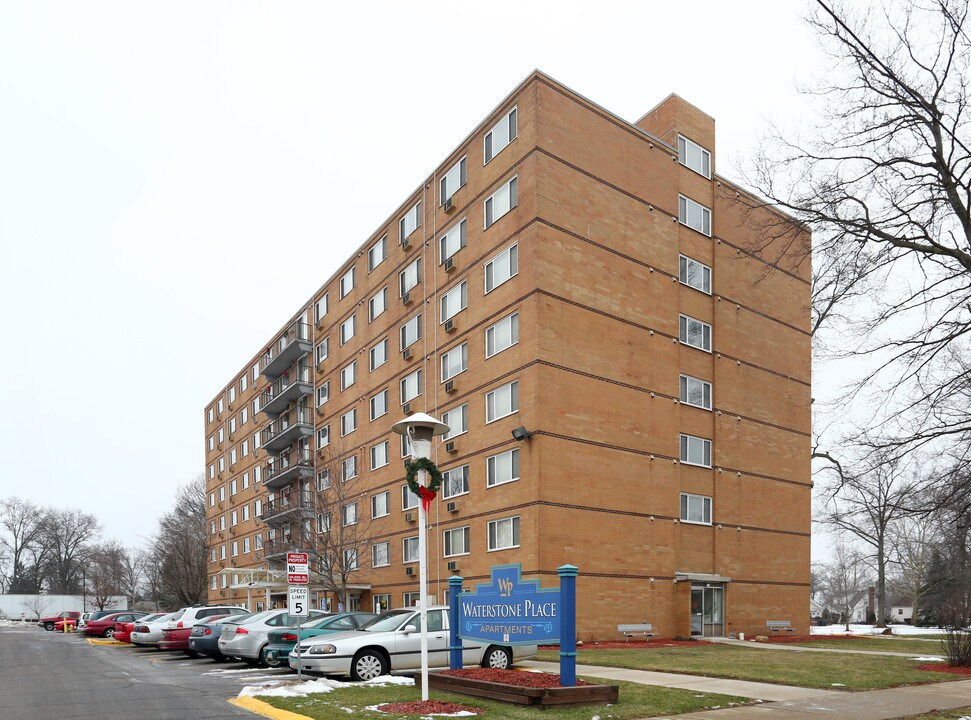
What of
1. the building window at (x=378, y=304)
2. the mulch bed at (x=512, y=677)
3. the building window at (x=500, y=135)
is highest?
the building window at (x=500, y=135)

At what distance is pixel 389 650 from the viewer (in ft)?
56.6

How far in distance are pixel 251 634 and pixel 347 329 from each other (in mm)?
28830

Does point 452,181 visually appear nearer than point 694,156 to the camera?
No

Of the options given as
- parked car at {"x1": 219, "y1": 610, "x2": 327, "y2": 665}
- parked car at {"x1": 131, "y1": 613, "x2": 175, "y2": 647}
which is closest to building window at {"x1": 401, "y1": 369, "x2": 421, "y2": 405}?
A: parked car at {"x1": 131, "y1": 613, "x2": 175, "y2": 647}

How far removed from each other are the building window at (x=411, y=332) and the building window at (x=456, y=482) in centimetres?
720

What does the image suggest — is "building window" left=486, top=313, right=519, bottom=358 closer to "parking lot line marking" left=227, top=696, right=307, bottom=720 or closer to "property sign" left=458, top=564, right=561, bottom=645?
"property sign" left=458, top=564, right=561, bottom=645

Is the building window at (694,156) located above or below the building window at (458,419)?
above

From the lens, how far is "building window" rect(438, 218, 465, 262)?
36.0 m

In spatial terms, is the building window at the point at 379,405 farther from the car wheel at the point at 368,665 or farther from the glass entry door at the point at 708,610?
the car wheel at the point at 368,665

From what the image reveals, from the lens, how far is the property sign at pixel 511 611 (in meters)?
13.4

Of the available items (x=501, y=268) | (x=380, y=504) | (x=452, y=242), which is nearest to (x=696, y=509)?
(x=501, y=268)

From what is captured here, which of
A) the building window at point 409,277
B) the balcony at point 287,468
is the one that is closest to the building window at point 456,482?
the building window at point 409,277

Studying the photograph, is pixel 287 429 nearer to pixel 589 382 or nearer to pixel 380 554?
pixel 380 554

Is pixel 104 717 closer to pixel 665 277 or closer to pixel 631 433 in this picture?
pixel 631 433
